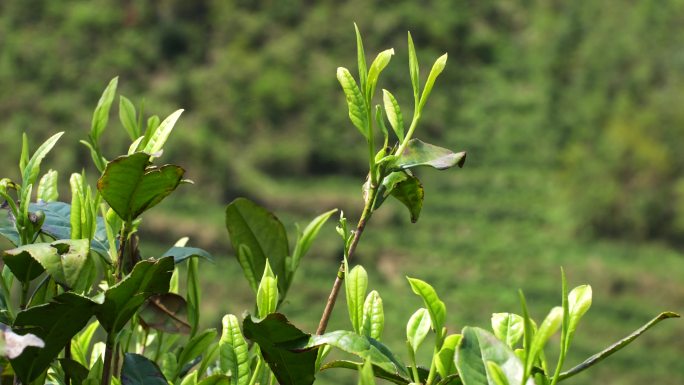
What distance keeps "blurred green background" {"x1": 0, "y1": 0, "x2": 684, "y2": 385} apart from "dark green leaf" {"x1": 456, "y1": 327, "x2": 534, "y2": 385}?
49.7ft

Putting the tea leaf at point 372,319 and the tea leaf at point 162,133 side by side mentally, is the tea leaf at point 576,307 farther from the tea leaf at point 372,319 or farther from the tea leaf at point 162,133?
the tea leaf at point 162,133

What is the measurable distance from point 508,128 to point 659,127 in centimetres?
263

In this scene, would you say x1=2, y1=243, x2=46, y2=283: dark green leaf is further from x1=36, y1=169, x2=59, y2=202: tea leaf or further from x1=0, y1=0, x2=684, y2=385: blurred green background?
x1=0, y1=0, x2=684, y2=385: blurred green background

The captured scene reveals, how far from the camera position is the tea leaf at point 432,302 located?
18.0 inches

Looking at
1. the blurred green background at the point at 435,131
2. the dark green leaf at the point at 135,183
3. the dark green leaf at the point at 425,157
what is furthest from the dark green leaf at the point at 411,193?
the blurred green background at the point at 435,131

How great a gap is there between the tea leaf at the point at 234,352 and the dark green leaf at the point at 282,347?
0.04 metres

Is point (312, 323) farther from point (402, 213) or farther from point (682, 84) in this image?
point (682, 84)

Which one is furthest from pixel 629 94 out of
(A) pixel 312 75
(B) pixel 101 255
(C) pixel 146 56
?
(B) pixel 101 255

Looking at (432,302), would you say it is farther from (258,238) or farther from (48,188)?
(48,188)

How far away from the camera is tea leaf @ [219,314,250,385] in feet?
1.67

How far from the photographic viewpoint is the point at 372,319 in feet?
1.68

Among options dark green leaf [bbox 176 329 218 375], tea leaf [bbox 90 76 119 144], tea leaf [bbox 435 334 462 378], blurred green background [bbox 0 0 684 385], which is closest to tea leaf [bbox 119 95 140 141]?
tea leaf [bbox 90 76 119 144]

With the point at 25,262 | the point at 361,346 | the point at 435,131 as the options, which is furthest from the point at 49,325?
the point at 435,131

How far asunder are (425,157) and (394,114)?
1.2 inches
